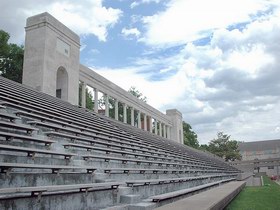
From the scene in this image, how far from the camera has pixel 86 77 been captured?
19.1 meters

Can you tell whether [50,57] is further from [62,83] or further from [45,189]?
[45,189]

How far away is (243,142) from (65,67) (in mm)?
89445

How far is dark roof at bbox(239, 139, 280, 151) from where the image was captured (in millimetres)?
87106

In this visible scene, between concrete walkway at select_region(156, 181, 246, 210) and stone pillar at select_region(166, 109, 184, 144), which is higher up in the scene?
stone pillar at select_region(166, 109, 184, 144)

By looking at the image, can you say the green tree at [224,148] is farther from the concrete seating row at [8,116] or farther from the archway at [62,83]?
the concrete seating row at [8,116]

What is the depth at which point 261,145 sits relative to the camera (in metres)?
89.8

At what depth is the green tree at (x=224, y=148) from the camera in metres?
60.0

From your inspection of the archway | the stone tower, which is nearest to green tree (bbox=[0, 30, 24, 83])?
the archway

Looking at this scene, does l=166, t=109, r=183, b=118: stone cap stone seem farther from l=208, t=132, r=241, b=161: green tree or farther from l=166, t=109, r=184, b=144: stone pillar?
l=208, t=132, r=241, b=161: green tree

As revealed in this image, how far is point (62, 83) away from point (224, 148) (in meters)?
49.3

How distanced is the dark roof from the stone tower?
79627 millimetres

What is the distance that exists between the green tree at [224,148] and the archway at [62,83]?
47.9 meters

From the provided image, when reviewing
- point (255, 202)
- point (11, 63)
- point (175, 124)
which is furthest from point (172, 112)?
point (255, 202)

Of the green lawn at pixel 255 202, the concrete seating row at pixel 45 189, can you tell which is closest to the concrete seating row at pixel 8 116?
the concrete seating row at pixel 45 189
